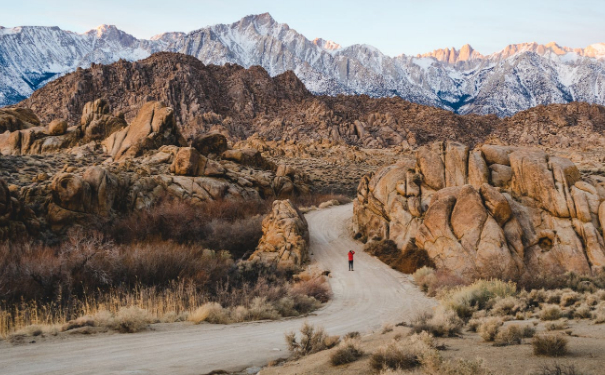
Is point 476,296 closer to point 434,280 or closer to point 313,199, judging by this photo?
point 434,280

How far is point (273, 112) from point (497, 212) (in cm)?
9761

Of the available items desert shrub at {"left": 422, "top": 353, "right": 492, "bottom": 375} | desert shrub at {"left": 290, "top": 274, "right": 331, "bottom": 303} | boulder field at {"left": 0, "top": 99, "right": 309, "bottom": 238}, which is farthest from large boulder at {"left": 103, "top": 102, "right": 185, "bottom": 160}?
Answer: desert shrub at {"left": 422, "top": 353, "right": 492, "bottom": 375}

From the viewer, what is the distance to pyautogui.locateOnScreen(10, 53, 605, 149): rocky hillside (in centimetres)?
9669

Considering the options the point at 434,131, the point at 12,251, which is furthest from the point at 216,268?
the point at 434,131

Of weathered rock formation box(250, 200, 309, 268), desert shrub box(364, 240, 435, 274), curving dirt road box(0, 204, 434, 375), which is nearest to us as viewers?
curving dirt road box(0, 204, 434, 375)

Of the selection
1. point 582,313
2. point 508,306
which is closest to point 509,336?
point 582,313

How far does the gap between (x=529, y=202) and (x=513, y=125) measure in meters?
97.2

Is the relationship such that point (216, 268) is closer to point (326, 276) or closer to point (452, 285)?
point (326, 276)

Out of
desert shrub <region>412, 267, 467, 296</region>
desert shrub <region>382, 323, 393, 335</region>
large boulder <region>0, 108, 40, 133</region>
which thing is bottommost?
desert shrub <region>412, 267, 467, 296</region>

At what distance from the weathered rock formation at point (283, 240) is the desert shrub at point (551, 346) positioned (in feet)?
46.3

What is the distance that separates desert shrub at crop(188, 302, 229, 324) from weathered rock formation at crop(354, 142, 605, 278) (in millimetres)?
10393

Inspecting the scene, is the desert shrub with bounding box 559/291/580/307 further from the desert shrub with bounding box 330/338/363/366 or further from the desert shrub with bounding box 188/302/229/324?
the desert shrub with bounding box 188/302/229/324

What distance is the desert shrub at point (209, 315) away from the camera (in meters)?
10.0

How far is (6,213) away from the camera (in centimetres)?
1864
